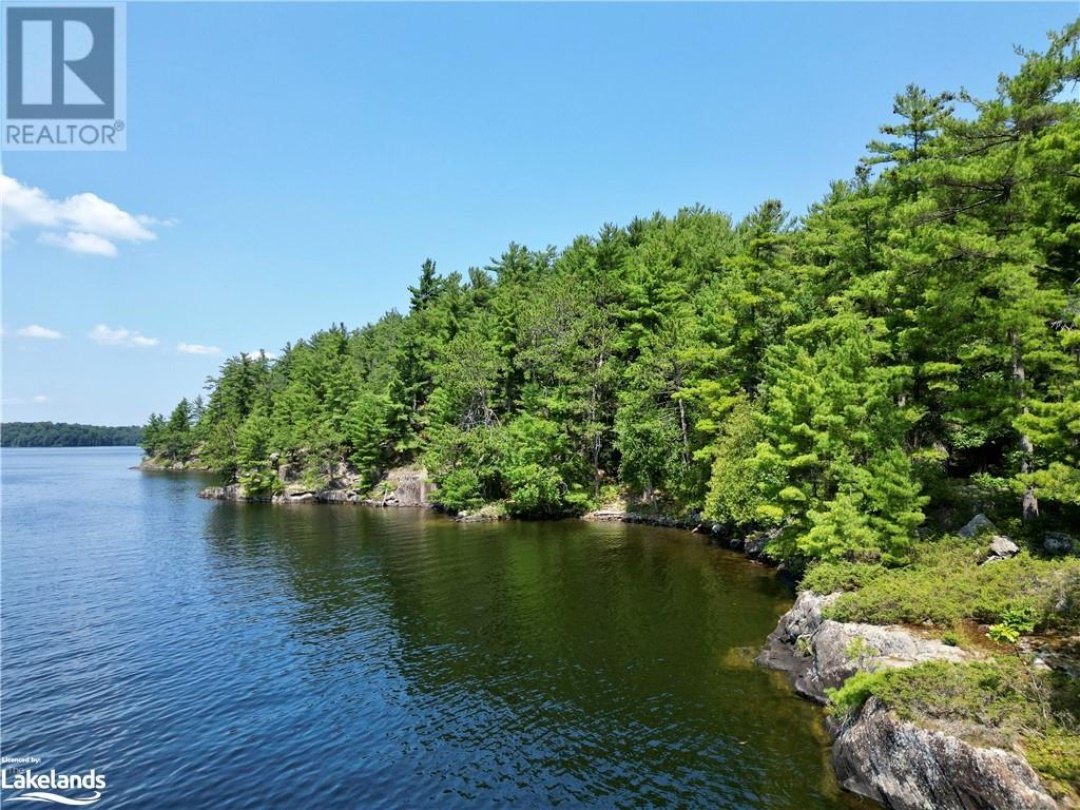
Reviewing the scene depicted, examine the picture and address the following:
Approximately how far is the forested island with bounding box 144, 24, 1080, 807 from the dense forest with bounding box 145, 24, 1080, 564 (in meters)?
0.15

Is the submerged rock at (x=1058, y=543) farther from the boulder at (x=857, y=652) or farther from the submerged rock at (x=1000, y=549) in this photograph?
the boulder at (x=857, y=652)

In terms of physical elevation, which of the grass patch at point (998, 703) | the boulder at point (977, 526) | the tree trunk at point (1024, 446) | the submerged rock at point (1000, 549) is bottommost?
the grass patch at point (998, 703)

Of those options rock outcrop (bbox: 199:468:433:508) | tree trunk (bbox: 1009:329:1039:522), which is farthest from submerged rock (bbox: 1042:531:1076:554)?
rock outcrop (bbox: 199:468:433:508)

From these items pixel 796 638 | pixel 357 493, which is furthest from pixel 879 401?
pixel 357 493

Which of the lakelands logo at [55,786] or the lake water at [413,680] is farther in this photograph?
the lake water at [413,680]

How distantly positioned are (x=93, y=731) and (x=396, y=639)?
34.4ft

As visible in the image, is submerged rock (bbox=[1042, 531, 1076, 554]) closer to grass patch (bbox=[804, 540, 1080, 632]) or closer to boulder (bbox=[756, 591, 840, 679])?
grass patch (bbox=[804, 540, 1080, 632])

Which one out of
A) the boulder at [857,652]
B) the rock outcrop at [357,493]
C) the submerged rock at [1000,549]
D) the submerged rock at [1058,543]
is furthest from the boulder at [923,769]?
the rock outcrop at [357,493]

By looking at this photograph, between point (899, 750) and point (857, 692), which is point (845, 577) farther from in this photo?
point (899, 750)

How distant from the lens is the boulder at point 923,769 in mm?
10477

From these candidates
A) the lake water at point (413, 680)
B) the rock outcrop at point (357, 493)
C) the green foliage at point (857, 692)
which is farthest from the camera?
the rock outcrop at point (357, 493)

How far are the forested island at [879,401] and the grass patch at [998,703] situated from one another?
0.19 ft

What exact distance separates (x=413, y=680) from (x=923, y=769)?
15880 millimetres

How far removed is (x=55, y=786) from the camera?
591 inches
